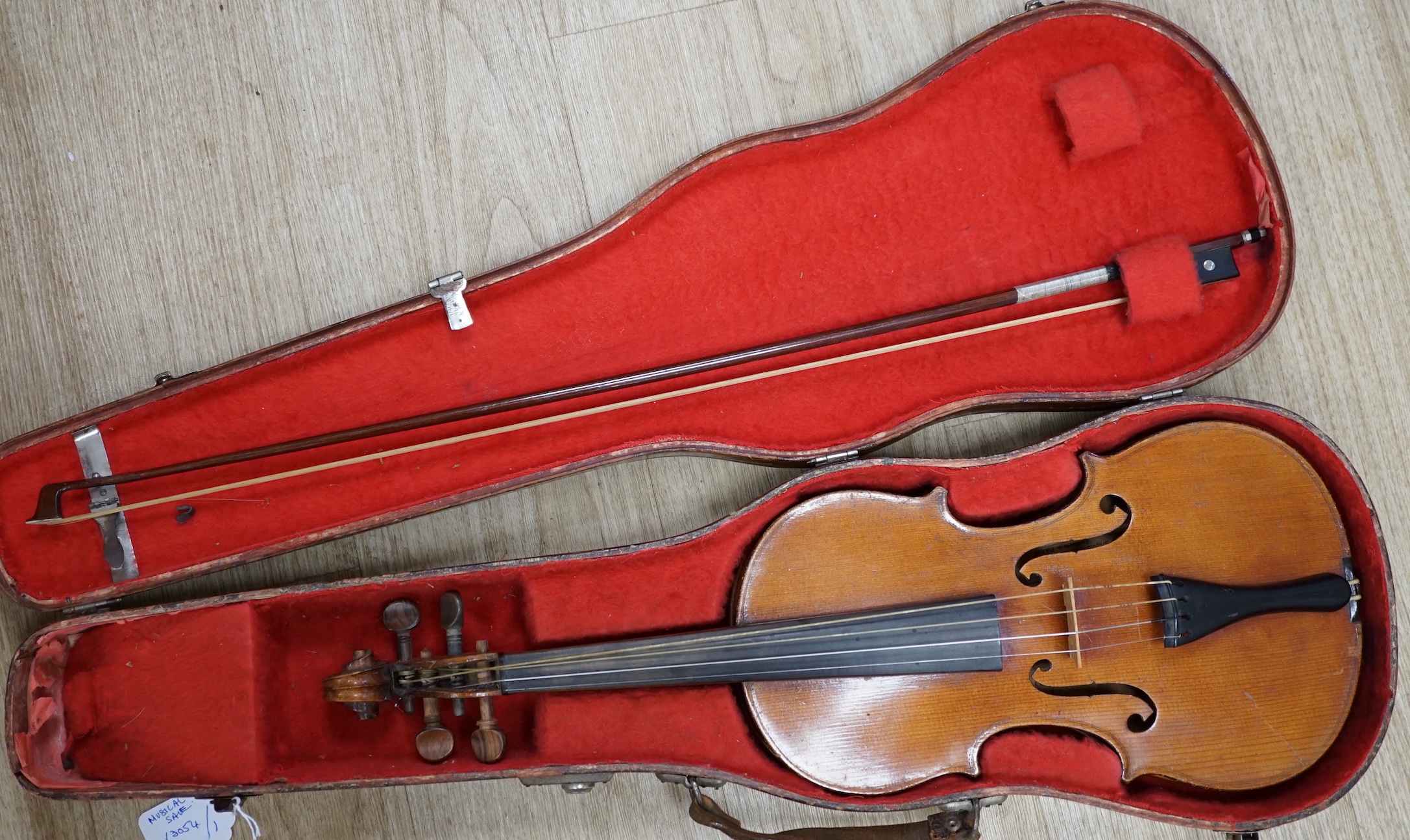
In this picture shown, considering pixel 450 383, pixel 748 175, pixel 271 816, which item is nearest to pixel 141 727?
pixel 271 816

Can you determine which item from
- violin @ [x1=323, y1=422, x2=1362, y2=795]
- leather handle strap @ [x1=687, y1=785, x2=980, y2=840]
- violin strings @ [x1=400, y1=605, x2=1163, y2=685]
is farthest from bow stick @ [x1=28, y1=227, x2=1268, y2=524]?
leather handle strap @ [x1=687, y1=785, x2=980, y2=840]

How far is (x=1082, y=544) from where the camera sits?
1449mm

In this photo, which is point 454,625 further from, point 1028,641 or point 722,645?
point 1028,641

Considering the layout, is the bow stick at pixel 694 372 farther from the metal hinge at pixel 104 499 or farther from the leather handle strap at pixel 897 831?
the leather handle strap at pixel 897 831

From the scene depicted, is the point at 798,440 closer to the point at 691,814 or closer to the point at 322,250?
the point at 691,814

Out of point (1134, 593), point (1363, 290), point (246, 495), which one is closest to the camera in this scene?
point (1134, 593)

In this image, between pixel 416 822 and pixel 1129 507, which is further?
pixel 416 822

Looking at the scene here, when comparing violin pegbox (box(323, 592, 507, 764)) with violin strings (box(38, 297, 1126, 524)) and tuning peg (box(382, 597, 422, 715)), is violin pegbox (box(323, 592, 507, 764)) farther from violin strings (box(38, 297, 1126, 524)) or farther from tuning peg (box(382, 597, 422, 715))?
violin strings (box(38, 297, 1126, 524))

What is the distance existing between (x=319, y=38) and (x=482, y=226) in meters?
0.50

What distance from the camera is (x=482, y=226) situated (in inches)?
67.4

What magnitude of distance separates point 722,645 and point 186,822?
44.2 inches

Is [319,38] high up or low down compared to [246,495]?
up

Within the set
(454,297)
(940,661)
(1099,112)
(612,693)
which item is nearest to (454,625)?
(612,693)

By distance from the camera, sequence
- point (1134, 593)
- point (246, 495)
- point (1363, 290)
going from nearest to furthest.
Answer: point (1134, 593)
point (246, 495)
point (1363, 290)
